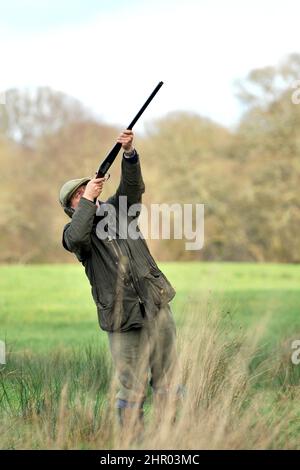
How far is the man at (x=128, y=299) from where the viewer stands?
5520mm

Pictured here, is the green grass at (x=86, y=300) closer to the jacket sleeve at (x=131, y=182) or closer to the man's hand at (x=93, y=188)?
the jacket sleeve at (x=131, y=182)

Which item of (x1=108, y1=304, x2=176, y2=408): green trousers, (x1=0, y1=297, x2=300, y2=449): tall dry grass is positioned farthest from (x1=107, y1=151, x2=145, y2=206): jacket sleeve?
(x1=0, y1=297, x2=300, y2=449): tall dry grass

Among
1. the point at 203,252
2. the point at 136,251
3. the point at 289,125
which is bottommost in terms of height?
the point at 203,252

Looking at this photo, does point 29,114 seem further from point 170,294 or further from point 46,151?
point 170,294

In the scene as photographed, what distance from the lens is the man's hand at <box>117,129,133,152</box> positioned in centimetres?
560

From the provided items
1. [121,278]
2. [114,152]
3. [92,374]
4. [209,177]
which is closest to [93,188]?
[114,152]

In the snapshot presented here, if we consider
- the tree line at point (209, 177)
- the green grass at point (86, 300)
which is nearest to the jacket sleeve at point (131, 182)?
the green grass at point (86, 300)

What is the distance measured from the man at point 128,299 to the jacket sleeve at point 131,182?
0.04 feet

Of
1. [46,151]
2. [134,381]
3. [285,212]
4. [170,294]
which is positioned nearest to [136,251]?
[170,294]

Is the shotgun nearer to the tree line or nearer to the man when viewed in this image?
the man

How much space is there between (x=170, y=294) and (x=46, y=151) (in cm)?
3546

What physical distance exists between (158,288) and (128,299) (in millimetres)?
222

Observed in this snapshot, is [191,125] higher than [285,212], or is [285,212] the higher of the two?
[191,125]

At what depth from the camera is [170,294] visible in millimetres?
5707
